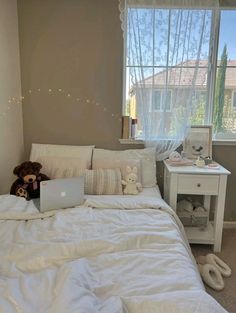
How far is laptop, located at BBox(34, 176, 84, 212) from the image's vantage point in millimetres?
1914

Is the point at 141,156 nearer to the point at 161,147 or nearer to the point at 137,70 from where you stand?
the point at 161,147

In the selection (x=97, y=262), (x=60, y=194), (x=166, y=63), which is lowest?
(x=97, y=262)

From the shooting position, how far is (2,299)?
0.95 meters

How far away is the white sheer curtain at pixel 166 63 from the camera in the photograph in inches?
97.3

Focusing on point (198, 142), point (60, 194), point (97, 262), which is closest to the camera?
point (97, 262)

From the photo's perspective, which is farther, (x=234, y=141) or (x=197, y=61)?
(x=234, y=141)

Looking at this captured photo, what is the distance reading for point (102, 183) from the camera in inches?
90.2

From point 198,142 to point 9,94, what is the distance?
1729 mm

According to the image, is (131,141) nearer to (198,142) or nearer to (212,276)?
(198,142)

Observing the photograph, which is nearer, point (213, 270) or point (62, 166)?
point (213, 270)

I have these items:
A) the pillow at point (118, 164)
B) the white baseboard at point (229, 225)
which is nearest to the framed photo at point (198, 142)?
the pillow at point (118, 164)

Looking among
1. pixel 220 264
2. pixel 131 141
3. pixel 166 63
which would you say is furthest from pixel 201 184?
pixel 166 63

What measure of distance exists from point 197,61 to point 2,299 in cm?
228

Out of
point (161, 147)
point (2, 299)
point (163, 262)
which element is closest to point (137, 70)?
point (161, 147)
